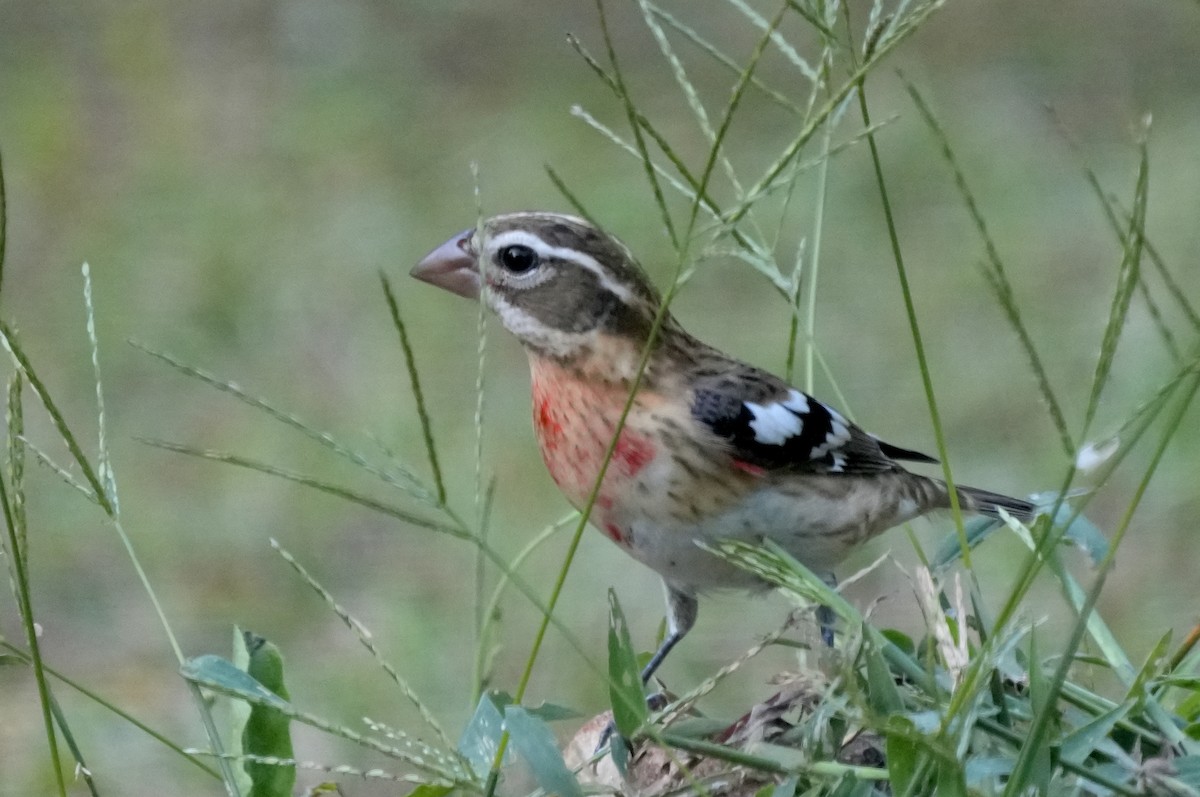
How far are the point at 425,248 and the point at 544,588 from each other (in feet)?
8.25

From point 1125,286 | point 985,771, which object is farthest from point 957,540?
point 1125,286

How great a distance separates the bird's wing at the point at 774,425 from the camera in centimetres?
295

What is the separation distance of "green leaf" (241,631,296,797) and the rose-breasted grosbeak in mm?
858

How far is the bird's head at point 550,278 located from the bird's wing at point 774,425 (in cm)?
20

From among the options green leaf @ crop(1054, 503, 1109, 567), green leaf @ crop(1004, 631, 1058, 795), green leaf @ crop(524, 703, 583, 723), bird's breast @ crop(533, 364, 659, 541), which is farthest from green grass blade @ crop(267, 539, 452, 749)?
bird's breast @ crop(533, 364, 659, 541)

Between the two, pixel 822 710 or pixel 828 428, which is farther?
pixel 828 428

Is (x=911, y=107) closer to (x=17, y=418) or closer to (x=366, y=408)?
(x=366, y=408)

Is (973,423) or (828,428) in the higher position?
(828,428)

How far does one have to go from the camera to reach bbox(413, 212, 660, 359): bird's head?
2.96 metres

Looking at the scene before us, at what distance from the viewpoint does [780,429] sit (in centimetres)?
306

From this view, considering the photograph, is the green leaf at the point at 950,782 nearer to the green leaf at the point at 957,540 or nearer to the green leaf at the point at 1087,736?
the green leaf at the point at 1087,736

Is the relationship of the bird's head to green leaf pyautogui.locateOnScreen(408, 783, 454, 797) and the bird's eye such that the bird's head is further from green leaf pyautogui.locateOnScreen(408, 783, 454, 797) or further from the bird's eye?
green leaf pyautogui.locateOnScreen(408, 783, 454, 797)

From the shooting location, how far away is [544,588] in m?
5.37

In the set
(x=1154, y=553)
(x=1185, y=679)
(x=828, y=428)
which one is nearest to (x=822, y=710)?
(x=1185, y=679)
